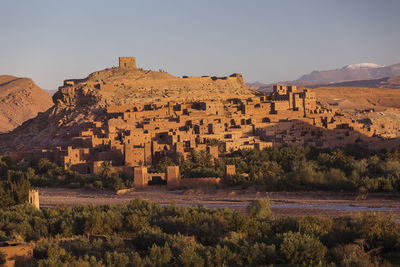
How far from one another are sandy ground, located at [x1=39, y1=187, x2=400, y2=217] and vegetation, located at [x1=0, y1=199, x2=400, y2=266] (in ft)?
9.06

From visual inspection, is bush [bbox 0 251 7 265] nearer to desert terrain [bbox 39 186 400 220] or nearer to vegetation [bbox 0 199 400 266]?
vegetation [bbox 0 199 400 266]

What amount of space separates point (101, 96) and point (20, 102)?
4975 cm

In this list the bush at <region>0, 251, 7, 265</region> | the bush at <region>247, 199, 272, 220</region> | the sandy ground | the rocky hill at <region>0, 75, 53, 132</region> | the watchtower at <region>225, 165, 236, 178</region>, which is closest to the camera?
the bush at <region>0, 251, 7, 265</region>

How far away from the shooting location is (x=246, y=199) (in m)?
23.2

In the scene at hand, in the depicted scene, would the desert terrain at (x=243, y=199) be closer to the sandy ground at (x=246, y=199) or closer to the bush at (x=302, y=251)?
the sandy ground at (x=246, y=199)

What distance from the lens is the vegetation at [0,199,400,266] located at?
13.2 meters

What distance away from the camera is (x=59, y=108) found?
4209cm

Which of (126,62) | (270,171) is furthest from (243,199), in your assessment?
(126,62)

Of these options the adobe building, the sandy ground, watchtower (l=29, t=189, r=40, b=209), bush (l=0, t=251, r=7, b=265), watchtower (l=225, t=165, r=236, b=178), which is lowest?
the sandy ground

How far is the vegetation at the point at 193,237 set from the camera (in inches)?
520

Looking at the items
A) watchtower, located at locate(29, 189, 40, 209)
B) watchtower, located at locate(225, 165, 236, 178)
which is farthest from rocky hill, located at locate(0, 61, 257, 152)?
watchtower, located at locate(29, 189, 40, 209)

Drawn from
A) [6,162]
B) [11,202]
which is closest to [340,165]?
[11,202]

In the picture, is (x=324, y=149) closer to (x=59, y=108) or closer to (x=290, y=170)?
(x=290, y=170)

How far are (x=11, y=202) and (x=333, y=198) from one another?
1175 cm
